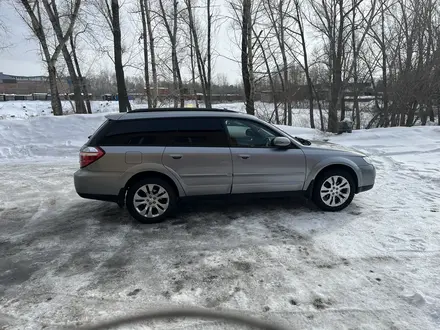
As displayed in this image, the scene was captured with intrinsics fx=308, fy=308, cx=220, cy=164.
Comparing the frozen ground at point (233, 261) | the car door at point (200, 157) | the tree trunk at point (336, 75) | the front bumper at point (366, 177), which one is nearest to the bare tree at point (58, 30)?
the frozen ground at point (233, 261)

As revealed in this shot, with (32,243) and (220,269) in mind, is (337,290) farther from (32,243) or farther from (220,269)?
(32,243)

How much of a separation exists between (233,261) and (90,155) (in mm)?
2591

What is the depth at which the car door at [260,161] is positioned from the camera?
4.73 m

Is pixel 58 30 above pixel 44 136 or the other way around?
above

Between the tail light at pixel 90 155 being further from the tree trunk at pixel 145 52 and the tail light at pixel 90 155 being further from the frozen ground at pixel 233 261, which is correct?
the tree trunk at pixel 145 52

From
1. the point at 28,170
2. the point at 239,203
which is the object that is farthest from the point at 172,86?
the point at 239,203

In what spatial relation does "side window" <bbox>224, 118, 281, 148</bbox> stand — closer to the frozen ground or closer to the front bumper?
the frozen ground

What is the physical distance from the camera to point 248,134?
4867mm

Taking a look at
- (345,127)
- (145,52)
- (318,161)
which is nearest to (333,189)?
(318,161)

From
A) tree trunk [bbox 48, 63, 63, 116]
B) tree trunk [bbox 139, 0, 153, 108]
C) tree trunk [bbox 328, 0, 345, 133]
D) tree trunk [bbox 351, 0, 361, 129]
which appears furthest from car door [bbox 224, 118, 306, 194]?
tree trunk [bbox 351, 0, 361, 129]

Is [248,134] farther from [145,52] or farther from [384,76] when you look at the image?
[384,76]

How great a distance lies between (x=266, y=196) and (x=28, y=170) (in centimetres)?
692

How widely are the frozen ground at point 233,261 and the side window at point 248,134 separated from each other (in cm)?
113

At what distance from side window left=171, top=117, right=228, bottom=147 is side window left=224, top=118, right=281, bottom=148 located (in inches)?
5.7
